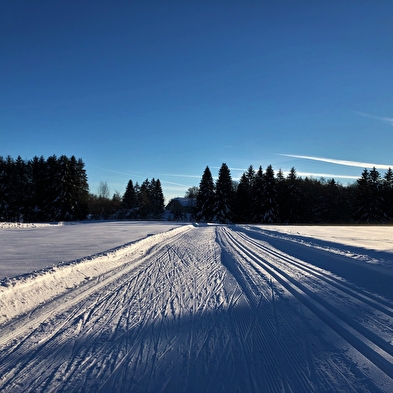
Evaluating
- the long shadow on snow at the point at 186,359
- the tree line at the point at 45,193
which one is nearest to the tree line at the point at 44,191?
the tree line at the point at 45,193

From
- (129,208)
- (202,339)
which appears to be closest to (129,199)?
(129,208)

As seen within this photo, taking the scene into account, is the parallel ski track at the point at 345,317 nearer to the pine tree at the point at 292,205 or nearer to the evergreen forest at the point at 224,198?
the evergreen forest at the point at 224,198

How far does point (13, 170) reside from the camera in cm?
5053

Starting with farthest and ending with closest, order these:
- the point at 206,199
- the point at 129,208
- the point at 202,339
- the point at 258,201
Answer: the point at 129,208 < the point at 258,201 < the point at 206,199 < the point at 202,339

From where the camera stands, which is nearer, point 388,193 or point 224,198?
point 224,198

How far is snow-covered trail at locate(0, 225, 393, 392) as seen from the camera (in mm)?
2752

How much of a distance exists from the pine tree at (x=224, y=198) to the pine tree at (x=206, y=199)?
122cm

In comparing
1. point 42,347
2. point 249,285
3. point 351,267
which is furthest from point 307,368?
point 351,267

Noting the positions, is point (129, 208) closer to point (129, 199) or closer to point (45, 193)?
point (129, 199)

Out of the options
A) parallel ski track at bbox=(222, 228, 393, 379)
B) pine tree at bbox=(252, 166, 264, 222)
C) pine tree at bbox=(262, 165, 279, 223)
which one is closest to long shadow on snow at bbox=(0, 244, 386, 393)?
parallel ski track at bbox=(222, 228, 393, 379)

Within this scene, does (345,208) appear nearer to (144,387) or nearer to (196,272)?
(196,272)

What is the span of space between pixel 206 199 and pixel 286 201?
15.2m

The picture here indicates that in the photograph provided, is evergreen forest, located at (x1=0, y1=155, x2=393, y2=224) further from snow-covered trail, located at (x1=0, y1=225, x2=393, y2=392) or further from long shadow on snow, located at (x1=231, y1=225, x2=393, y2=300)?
snow-covered trail, located at (x1=0, y1=225, x2=393, y2=392)

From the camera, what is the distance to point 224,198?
53969mm
